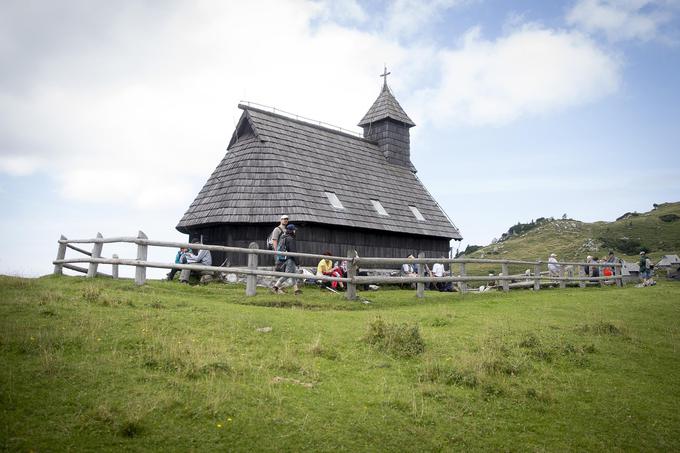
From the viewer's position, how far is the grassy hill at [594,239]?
69562mm

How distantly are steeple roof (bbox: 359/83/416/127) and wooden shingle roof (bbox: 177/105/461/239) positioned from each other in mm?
3114

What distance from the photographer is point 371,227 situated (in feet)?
77.6

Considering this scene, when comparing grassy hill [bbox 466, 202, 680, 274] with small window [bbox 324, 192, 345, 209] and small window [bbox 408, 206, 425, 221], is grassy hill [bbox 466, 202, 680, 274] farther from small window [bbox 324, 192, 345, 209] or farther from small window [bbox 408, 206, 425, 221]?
small window [bbox 324, 192, 345, 209]

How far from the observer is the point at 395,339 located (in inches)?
362

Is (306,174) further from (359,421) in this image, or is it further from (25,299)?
(359,421)

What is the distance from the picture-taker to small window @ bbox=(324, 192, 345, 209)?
23.0 metres

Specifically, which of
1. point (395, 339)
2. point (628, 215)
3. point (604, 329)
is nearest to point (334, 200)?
point (604, 329)

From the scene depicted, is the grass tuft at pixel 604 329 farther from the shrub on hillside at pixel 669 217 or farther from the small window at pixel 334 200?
the shrub on hillside at pixel 669 217

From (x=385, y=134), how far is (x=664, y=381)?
81.2ft

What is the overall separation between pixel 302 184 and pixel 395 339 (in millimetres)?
13789

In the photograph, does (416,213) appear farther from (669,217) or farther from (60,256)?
(669,217)

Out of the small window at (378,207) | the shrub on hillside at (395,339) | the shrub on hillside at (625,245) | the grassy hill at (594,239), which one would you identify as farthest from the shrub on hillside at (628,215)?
the shrub on hillside at (395,339)

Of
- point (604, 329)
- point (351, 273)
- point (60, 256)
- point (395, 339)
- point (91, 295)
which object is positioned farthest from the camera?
point (60, 256)

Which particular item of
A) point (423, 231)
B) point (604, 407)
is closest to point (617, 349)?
point (604, 407)
